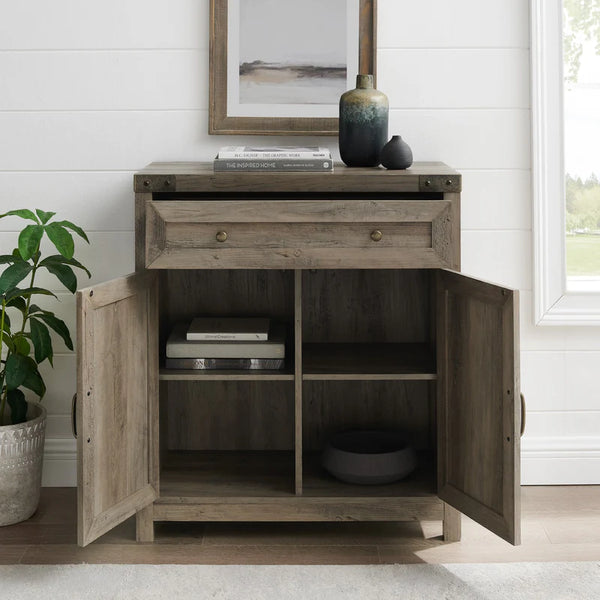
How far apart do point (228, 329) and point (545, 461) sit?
1.08 m

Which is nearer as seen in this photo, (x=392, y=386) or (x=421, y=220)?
(x=421, y=220)

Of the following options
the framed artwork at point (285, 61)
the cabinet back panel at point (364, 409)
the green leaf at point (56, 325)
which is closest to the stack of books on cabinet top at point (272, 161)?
the framed artwork at point (285, 61)

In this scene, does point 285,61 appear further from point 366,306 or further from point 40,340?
point 40,340

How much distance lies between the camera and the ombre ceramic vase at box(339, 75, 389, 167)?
2332 mm

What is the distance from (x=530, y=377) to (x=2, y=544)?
1.57 meters

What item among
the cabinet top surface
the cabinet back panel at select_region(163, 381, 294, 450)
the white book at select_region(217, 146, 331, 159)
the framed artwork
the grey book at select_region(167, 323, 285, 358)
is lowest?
the cabinet back panel at select_region(163, 381, 294, 450)

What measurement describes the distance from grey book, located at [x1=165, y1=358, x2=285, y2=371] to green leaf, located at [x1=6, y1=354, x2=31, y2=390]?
370 millimetres

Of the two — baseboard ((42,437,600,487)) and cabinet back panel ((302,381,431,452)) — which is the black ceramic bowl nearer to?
cabinet back panel ((302,381,431,452))

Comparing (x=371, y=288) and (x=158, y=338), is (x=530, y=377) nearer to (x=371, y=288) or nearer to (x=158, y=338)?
(x=371, y=288)

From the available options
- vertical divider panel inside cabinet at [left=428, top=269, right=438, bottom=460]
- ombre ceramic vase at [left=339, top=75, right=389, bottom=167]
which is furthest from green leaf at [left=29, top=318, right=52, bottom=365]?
vertical divider panel inside cabinet at [left=428, top=269, right=438, bottom=460]

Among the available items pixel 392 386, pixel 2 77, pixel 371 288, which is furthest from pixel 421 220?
pixel 2 77

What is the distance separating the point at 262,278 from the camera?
103 inches

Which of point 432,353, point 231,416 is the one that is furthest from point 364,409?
point 231,416

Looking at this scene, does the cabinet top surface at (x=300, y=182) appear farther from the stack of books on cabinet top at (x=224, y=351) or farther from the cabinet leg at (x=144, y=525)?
the cabinet leg at (x=144, y=525)
